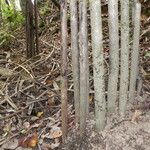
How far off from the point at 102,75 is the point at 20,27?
7.28ft

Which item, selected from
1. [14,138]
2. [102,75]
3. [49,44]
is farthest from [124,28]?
[49,44]

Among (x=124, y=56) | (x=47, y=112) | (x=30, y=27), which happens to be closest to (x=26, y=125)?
(x=47, y=112)

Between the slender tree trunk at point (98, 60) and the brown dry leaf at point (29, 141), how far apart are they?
383mm

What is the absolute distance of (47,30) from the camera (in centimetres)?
359

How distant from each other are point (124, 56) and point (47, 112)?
0.69m

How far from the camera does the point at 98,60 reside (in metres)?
1.79

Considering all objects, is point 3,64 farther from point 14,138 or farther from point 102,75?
point 102,75

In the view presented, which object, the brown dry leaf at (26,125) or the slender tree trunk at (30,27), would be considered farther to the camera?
the slender tree trunk at (30,27)

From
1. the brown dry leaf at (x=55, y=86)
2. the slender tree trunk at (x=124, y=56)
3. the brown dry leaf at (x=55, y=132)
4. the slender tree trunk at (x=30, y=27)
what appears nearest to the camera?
the slender tree trunk at (x=124, y=56)

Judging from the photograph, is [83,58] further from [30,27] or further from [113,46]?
[30,27]

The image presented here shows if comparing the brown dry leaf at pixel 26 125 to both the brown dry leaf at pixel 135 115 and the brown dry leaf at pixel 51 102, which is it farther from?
the brown dry leaf at pixel 135 115

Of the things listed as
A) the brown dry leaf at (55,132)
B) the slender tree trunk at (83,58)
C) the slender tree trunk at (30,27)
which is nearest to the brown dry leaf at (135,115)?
the slender tree trunk at (83,58)

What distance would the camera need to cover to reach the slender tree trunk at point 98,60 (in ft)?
5.63

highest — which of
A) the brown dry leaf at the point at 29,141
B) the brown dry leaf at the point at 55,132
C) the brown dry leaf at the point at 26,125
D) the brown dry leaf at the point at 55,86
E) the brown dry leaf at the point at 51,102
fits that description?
the brown dry leaf at the point at 55,86
